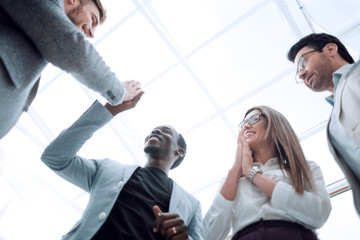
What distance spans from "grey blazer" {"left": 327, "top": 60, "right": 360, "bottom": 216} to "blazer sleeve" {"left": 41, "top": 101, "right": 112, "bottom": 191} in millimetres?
1647

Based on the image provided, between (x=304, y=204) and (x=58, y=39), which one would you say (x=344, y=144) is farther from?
(x=58, y=39)

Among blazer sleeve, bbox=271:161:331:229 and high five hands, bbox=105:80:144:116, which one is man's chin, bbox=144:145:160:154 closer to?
high five hands, bbox=105:80:144:116

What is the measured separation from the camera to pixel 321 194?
1703 millimetres

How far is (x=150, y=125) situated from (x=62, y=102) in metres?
1.89

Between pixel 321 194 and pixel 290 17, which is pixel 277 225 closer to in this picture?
pixel 321 194

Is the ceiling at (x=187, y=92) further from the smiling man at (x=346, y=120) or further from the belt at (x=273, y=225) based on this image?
the belt at (x=273, y=225)

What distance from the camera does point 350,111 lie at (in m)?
1.79

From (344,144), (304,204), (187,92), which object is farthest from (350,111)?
(187,92)

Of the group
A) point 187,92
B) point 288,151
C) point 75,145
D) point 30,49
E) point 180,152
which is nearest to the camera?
point 30,49

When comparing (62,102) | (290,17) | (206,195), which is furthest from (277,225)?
(62,102)

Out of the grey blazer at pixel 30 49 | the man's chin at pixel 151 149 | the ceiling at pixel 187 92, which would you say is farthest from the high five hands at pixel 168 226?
the ceiling at pixel 187 92

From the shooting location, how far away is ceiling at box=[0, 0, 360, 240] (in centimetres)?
472

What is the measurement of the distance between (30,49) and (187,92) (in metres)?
4.29

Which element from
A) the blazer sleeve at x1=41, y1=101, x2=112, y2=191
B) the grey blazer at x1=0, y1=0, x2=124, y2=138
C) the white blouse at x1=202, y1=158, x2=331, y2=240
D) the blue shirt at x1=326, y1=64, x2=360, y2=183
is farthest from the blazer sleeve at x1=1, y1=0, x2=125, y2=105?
the blue shirt at x1=326, y1=64, x2=360, y2=183
